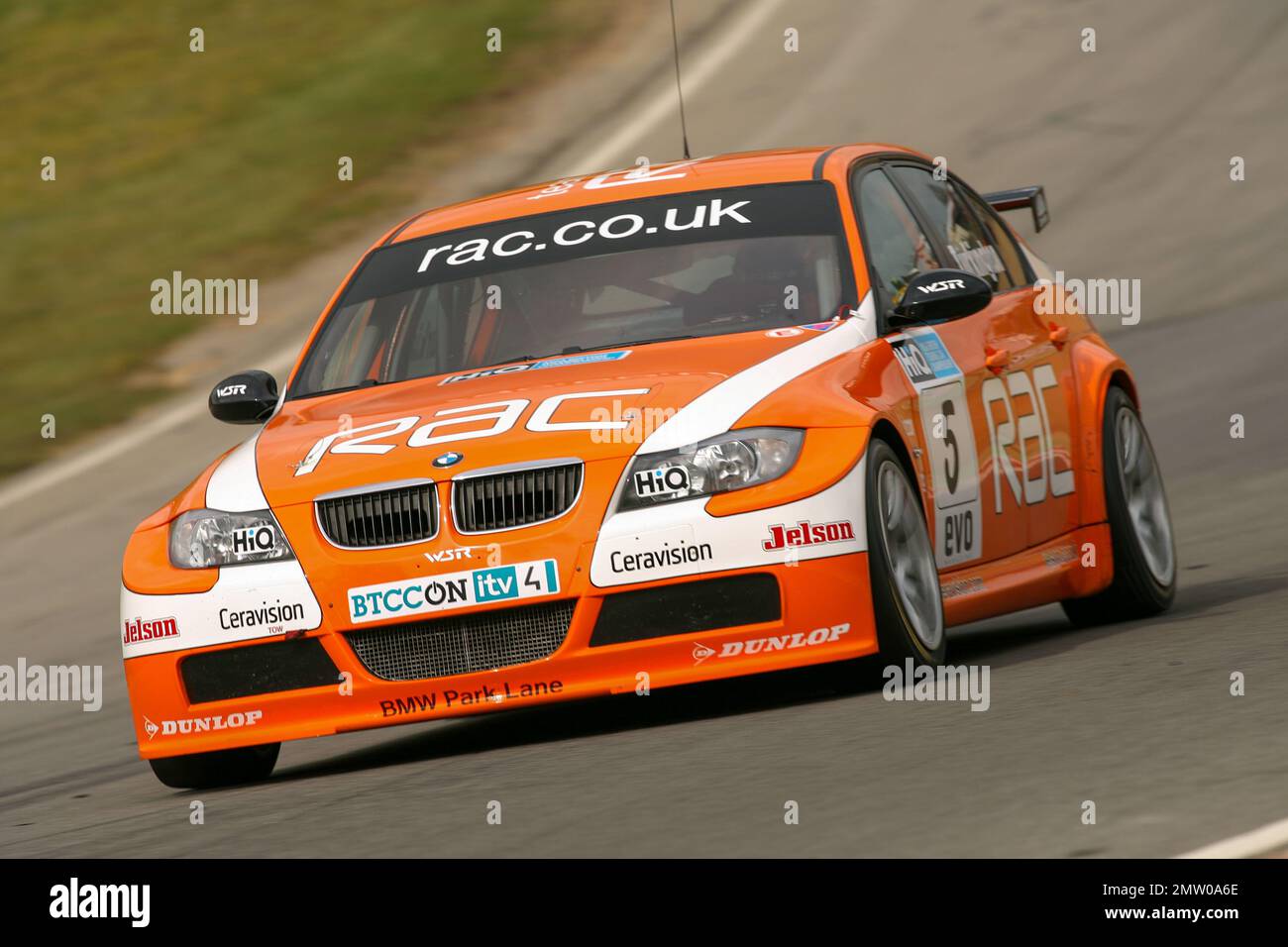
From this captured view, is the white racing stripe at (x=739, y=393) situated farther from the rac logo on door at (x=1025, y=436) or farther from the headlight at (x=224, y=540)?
the headlight at (x=224, y=540)

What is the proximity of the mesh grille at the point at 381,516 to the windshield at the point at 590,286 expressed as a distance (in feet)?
3.72

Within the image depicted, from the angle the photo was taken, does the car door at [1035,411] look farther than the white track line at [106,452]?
No

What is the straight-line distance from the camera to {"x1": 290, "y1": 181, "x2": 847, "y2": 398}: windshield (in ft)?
26.8

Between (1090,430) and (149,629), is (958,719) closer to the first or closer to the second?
(149,629)

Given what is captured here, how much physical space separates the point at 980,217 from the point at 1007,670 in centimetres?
239

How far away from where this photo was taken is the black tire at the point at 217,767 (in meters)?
7.51

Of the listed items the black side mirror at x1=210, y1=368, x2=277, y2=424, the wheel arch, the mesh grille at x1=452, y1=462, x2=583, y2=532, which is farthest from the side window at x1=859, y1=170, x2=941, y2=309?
the black side mirror at x1=210, y1=368, x2=277, y2=424

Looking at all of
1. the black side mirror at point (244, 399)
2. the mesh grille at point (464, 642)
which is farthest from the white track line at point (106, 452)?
the mesh grille at point (464, 642)

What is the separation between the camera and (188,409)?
53.7 ft

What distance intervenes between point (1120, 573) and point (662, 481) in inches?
106

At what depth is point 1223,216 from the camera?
701 inches

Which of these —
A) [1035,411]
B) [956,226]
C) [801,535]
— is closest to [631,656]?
[801,535]

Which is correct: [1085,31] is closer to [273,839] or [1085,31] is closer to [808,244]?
[808,244]
